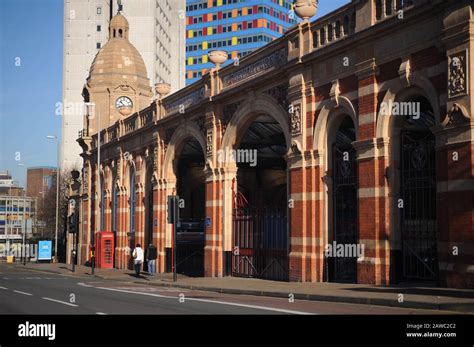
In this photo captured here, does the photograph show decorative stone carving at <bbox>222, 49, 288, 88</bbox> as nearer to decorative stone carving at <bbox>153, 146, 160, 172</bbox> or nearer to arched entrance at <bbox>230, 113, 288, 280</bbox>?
arched entrance at <bbox>230, 113, 288, 280</bbox>

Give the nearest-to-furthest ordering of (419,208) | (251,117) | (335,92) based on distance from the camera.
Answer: (419,208), (335,92), (251,117)

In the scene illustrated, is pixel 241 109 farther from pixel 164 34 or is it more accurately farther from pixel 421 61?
pixel 164 34

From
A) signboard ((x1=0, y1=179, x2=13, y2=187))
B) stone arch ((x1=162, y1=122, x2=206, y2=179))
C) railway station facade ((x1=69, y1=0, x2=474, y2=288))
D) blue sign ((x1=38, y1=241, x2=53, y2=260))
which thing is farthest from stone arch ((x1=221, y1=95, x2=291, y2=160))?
signboard ((x1=0, y1=179, x2=13, y2=187))

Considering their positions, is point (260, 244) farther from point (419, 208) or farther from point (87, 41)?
point (87, 41)

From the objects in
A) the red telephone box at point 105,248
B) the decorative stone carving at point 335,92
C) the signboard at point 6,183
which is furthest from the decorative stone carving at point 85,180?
the signboard at point 6,183

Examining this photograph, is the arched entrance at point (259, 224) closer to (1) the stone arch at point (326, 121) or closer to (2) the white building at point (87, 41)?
(1) the stone arch at point (326, 121)

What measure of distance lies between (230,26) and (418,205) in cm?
10397

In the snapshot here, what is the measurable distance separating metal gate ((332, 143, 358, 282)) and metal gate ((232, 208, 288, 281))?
10.9 feet

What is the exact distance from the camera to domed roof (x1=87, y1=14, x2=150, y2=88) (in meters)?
49.7

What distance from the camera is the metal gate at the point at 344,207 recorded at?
21.2m

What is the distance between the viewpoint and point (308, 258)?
2195 cm

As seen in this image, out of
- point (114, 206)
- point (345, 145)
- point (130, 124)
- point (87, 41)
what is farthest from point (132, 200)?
point (87, 41)

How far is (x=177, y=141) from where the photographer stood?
110ft
